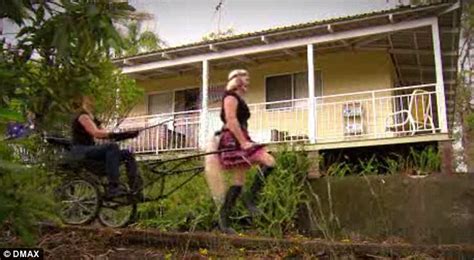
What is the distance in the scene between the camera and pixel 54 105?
4.54 m

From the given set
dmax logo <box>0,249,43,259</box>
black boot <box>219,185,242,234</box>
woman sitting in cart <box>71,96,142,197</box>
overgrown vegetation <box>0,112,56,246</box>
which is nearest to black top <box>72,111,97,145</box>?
woman sitting in cart <box>71,96,142,197</box>

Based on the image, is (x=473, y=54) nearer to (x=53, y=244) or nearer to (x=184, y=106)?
(x=184, y=106)

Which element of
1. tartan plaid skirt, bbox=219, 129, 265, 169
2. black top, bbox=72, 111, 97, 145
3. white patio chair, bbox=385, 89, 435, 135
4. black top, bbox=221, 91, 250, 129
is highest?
white patio chair, bbox=385, 89, 435, 135

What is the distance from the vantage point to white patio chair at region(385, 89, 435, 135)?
34.3 ft

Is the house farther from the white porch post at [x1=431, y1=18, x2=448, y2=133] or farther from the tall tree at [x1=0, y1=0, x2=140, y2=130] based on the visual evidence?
the tall tree at [x1=0, y1=0, x2=140, y2=130]

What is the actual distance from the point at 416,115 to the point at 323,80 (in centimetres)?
322

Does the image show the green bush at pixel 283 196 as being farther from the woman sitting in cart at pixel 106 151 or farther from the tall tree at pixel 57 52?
the tall tree at pixel 57 52

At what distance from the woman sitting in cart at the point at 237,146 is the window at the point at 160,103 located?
33.8 feet

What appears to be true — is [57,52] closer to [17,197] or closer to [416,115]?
[17,197]

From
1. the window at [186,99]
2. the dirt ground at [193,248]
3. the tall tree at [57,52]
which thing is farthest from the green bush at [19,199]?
the window at [186,99]

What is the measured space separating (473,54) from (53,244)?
68.1ft

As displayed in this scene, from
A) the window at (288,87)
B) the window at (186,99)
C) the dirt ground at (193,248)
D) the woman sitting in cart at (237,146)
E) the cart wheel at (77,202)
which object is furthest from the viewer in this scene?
the window at (186,99)

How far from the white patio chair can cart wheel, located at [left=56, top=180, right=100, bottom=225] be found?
628 cm

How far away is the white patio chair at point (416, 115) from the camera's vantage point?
1045 centimetres
